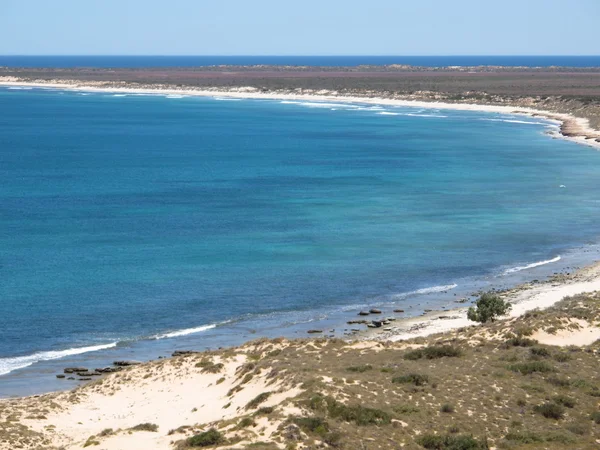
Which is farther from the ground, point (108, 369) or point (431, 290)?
point (431, 290)

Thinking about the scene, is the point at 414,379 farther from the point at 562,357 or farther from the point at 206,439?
the point at 206,439

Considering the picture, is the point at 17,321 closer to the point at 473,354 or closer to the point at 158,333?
the point at 158,333

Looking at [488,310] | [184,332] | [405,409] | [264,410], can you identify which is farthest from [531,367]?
[184,332]

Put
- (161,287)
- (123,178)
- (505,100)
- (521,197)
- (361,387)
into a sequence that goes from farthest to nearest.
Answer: (505,100), (123,178), (521,197), (161,287), (361,387)

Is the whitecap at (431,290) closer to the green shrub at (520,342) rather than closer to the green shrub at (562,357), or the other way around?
the green shrub at (520,342)

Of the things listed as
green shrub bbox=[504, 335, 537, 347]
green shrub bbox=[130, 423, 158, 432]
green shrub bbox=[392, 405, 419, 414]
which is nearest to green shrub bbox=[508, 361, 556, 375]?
green shrub bbox=[504, 335, 537, 347]

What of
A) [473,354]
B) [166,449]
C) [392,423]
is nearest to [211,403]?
[166,449]

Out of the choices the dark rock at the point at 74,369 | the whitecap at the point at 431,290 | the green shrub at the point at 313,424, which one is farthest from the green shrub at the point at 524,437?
the whitecap at the point at 431,290
